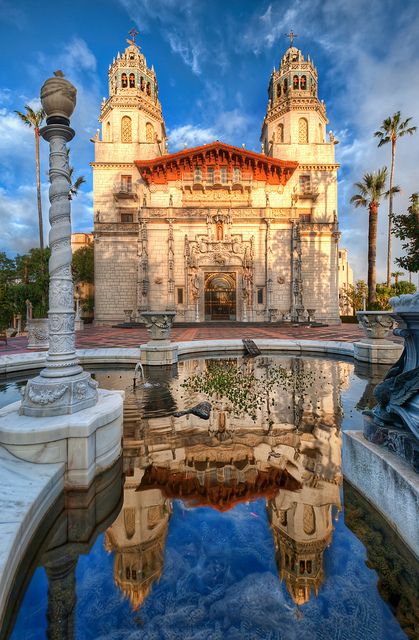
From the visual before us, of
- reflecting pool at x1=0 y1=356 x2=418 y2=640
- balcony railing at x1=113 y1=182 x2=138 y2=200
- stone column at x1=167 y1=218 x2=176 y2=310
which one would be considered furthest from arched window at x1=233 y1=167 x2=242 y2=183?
reflecting pool at x1=0 y1=356 x2=418 y2=640

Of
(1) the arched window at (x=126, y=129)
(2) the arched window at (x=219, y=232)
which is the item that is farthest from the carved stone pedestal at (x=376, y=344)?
(1) the arched window at (x=126, y=129)

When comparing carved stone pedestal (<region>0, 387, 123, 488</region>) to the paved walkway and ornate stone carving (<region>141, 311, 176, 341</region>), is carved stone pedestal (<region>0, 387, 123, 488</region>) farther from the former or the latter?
the paved walkway

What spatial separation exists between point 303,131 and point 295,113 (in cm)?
179

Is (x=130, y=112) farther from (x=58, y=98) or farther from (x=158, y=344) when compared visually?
(x=58, y=98)

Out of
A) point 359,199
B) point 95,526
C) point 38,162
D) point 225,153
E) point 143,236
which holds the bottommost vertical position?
point 95,526

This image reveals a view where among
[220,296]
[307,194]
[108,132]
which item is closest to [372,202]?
[307,194]

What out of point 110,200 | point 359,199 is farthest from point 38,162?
point 359,199

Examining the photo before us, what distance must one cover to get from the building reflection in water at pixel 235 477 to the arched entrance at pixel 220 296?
20.6 m

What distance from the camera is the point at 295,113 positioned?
91.5 ft

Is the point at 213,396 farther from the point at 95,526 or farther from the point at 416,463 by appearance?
the point at 416,463

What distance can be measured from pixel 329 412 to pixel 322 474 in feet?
6.47

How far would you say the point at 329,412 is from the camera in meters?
4.78

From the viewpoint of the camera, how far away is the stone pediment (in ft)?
84.6

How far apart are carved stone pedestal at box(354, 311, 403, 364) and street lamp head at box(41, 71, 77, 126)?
325 inches
